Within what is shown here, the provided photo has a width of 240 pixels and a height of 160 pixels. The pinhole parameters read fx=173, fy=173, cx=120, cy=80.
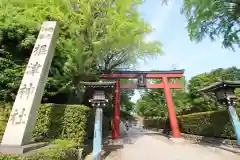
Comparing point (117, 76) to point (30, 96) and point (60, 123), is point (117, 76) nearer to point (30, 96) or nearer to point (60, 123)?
point (60, 123)

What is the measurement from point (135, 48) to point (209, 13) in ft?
16.6

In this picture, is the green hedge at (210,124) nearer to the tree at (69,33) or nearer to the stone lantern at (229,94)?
the stone lantern at (229,94)

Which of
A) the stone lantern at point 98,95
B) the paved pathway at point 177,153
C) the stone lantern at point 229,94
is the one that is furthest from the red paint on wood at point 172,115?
the stone lantern at point 98,95

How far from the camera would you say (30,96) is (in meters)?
5.95

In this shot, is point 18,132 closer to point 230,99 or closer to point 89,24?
point 89,24

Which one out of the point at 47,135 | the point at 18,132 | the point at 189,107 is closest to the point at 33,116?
the point at 18,132

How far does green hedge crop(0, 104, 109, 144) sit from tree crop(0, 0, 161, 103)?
1.22 m

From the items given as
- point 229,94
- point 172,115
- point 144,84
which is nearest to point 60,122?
point 144,84

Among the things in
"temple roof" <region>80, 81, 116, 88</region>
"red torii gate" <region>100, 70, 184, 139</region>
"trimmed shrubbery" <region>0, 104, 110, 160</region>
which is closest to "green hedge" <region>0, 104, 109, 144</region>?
"trimmed shrubbery" <region>0, 104, 110, 160</region>

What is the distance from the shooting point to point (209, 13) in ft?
32.9

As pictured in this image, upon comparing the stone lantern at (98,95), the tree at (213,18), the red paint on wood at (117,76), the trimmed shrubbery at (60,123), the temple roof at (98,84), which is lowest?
the trimmed shrubbery at (60,123)

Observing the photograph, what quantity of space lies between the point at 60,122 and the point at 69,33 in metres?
5.29

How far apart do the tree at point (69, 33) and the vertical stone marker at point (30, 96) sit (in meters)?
1.78

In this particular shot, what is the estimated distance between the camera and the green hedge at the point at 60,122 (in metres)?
7.83
